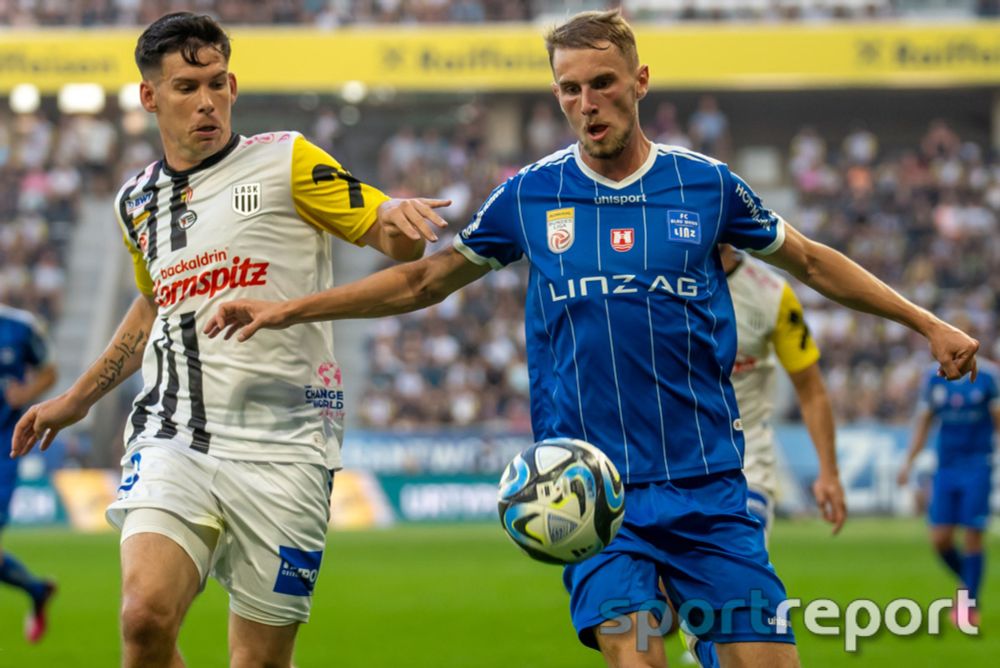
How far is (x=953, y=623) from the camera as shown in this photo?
42.5ft

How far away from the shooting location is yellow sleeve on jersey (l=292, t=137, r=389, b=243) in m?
6.02

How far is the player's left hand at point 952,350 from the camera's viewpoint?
5.41m

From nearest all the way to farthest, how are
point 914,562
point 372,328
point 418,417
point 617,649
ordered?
point 617,649, point 914,562, point 418,417, point 372,328

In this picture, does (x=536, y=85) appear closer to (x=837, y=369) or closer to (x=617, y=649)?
(x=837, y=369)

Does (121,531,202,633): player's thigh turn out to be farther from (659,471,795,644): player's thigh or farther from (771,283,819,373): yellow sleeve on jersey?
(771,283,819,373): yellow sleeve on jersey

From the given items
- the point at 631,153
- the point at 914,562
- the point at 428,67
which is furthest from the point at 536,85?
the point at 631,153

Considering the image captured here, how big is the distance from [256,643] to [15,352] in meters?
6.69

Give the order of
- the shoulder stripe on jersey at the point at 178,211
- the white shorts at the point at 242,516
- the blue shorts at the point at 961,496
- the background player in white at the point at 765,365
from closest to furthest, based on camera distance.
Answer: the white shorts at the point at 242,516 → the shoulder stripe on jersey at the point at 178,211 → the background player in white at the point at 765,365 → the blue shorts at the point at 961,496

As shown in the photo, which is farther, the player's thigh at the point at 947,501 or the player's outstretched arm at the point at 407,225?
the player's thigh at the point at 947,501

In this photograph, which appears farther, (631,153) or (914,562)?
(914,562)

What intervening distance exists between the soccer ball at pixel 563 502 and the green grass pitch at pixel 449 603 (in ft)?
17.0

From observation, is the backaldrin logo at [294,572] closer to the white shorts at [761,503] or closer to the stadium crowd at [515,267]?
the white shorts at [761,503]

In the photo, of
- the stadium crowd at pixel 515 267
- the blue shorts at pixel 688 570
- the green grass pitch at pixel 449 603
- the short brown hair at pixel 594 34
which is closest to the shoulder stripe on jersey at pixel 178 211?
the short brown hair at pixel 594 34

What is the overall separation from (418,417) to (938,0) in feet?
55.9
